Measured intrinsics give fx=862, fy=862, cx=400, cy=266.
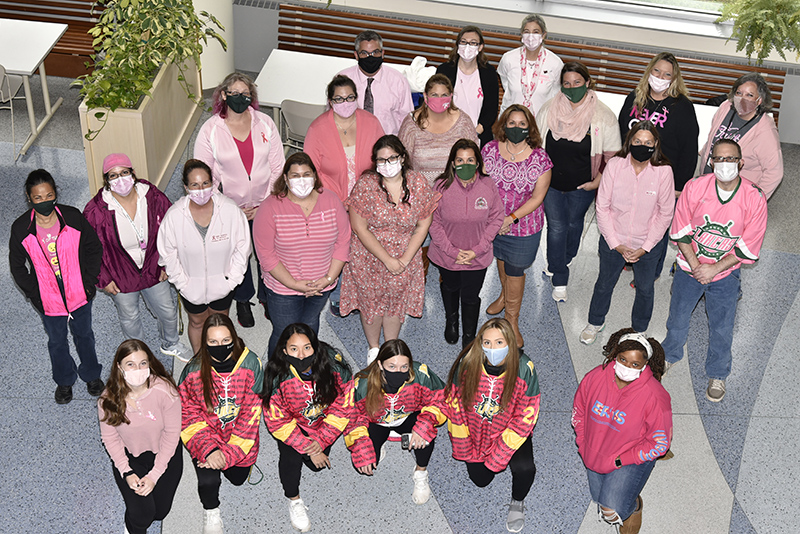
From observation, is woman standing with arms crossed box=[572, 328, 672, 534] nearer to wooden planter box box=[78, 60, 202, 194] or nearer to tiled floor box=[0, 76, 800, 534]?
tiled floor box=[0, 76, 800, 534]

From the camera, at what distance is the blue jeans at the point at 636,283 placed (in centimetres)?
573

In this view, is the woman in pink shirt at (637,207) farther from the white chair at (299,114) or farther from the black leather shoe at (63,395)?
the black leather shoe at (63,395)

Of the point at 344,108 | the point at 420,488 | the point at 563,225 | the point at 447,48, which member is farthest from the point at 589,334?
the point at 447,48

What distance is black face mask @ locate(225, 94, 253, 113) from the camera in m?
5.42

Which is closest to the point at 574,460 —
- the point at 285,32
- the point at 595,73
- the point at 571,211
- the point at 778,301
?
the point at 571,211

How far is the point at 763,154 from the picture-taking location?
5.81 m

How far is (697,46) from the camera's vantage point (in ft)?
29.5

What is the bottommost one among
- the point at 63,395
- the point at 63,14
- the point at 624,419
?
the point at 63,395

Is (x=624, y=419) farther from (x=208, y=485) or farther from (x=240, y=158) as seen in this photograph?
(x=240, y=158)

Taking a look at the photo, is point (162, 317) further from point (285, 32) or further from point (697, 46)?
point (697, 46)

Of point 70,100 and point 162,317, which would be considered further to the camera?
point 70,100

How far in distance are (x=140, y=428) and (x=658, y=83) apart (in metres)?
3.93

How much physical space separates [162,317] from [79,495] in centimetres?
122

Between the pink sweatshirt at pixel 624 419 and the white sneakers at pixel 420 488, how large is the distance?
944 millimetres
